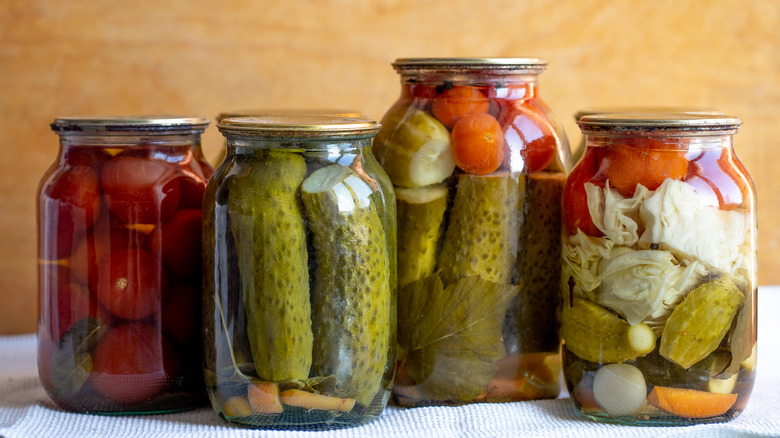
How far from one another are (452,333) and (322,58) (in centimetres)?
59

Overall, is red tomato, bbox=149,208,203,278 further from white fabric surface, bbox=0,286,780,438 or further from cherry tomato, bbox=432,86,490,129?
cherry tomato, bbox=432,86,490,129

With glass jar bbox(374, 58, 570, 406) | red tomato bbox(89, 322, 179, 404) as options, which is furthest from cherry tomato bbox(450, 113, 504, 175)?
red tomato bbox(89, 322, 179, 404)

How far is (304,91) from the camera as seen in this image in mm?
1334

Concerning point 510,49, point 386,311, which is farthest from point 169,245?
point 510,49

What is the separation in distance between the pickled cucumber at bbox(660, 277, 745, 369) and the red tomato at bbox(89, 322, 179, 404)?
1.55 feet

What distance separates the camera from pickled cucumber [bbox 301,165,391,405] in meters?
0.77

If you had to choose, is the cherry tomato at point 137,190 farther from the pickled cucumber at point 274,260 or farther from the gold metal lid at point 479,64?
the gold metal lid at point 479,64

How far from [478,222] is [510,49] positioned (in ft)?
1.85

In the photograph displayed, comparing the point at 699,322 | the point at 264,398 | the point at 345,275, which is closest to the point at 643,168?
the point at 699,322

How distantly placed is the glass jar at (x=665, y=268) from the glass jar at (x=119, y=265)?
1.26 feet

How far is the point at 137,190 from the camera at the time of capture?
0.84 meters

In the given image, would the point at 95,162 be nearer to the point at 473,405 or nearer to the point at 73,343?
the point at 73,343

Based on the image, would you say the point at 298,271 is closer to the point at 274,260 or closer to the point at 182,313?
the point at 274,260

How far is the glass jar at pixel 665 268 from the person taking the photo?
782 millimetres
